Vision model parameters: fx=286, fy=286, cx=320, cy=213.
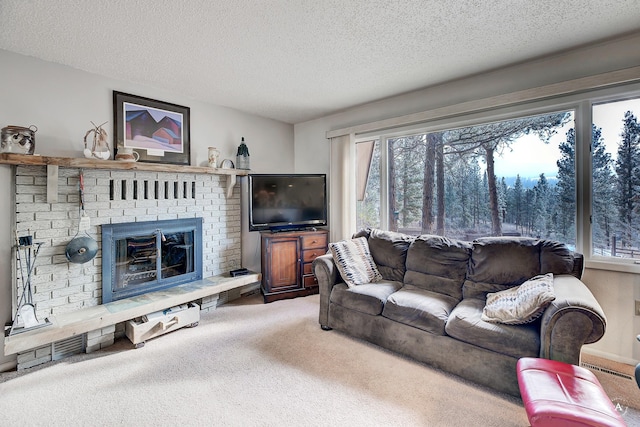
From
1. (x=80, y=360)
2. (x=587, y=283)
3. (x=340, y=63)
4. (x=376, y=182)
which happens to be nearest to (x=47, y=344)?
(x=80, y=360)

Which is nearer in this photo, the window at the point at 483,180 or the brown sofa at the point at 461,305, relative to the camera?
the brown sofa at the point at 461,305

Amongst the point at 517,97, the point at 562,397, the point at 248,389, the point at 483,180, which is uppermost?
the point at 517,97

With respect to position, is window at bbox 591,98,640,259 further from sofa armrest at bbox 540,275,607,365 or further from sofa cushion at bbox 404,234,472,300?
sofa cushion at bbox 404,234,472,300

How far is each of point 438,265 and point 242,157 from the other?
2.73 meters

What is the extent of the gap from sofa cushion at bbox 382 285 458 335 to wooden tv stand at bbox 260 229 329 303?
4.98 feet

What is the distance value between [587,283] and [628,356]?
577 millimetres

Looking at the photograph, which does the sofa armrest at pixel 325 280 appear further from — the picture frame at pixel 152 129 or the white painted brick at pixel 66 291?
the white painted brick at pixel 66 291

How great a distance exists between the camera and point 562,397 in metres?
1.33

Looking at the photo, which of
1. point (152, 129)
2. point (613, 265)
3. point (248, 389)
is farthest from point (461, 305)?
point (152, 129)

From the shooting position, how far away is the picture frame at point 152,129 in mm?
2850

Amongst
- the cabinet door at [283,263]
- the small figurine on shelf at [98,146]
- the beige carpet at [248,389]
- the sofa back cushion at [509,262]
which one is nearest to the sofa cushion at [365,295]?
the beige carpet at [248,389]

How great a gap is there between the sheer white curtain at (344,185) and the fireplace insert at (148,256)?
1.82 metres

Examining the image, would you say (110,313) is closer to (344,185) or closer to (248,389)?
(248,389)

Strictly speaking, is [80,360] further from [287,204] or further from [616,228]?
[616,228]
